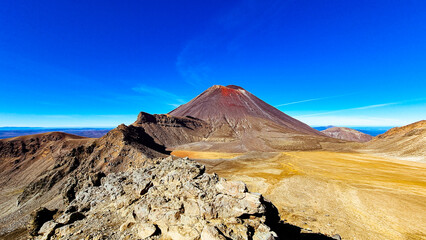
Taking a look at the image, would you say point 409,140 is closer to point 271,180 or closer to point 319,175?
point 319,175

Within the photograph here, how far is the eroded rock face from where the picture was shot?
6.24 m

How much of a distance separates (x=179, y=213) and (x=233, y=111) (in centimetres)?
11718

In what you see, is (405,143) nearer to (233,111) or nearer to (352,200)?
(352,200)

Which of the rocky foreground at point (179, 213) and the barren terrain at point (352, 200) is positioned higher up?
the rocky foreground at point (179, 213)

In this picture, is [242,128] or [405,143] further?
[242,128]

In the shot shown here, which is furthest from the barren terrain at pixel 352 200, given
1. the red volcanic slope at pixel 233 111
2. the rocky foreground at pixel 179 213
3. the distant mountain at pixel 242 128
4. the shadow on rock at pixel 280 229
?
the red volcanic slope at pixel 233 111

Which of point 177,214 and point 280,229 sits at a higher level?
point 177,214

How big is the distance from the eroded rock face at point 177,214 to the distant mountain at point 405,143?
196ft

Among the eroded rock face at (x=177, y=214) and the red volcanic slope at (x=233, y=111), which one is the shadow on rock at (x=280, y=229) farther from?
the red volcanic slope at (x=233, y=111)

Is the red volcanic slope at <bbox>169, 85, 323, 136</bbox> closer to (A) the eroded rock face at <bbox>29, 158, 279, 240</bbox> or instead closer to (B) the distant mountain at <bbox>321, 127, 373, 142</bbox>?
(B) the distant mountain at <bbox>321, 127, 373, 142</bbox>

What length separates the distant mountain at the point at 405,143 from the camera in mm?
43625

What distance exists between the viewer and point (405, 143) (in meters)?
50.2

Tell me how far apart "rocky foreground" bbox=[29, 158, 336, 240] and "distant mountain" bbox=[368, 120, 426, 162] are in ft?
189

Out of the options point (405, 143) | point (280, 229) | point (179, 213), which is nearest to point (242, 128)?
point (405, 143)
